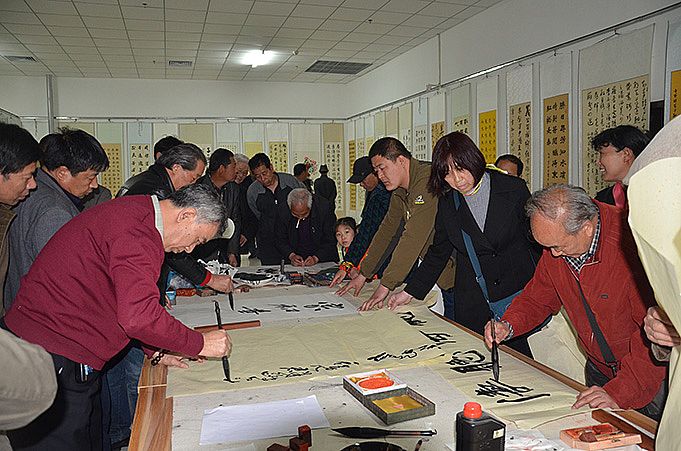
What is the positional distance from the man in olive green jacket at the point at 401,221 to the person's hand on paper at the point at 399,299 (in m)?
0.05

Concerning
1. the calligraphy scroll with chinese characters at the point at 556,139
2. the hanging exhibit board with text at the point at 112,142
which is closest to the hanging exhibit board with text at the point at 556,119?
the calligraphy scroll with chinese characters at the point at 556,139

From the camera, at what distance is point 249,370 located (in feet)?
5.90

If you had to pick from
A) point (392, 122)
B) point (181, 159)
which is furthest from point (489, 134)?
point (181, 159)

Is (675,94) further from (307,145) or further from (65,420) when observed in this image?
(307,145)

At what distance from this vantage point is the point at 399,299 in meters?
2.54

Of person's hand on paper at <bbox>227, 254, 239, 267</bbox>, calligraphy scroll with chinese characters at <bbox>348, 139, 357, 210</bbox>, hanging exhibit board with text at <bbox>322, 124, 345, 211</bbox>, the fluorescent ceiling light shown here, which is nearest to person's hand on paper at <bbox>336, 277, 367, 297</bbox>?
person's hand on paper at <bbox>227, 254, 239, 267</bbox>

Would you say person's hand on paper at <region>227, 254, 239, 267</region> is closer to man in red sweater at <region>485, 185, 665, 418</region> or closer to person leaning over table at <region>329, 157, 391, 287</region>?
person leaning over table at <region>329, 157, 391, 287</region>

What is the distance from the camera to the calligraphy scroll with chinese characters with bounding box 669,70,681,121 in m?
3.25

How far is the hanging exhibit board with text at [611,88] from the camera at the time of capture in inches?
137

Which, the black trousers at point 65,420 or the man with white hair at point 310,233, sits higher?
the man with white hair at point 310,233

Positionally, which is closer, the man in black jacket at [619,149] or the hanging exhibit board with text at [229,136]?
the man in black jacket at [619,149]

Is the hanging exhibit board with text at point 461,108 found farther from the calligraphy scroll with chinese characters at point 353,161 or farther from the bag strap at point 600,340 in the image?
the bag strap at point 600,340

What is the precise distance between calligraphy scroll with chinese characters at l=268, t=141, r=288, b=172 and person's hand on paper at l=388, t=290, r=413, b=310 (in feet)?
21.5

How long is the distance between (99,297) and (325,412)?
0.72 metres
